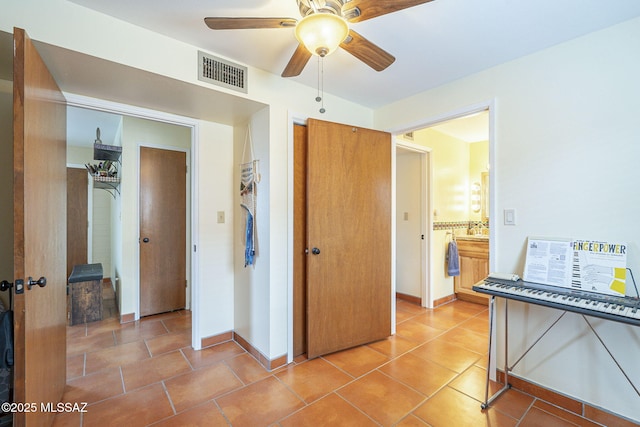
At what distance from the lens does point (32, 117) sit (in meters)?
1.33

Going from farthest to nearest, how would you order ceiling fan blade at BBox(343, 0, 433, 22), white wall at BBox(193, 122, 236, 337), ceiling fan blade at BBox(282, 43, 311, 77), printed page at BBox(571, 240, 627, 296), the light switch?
white wall at BBox(193, 122, 236, 337), the light switch, printed page at BBox(571, 240, 627, 296), ceiling fan blade at BBox(282, 43, 311, 77), ceiling fan blade at BBox(343, 0, 433, 22)

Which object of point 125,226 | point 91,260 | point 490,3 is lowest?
point 91,260

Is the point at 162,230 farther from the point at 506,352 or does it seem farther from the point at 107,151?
the point at 506,352

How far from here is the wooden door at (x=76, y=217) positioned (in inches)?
193

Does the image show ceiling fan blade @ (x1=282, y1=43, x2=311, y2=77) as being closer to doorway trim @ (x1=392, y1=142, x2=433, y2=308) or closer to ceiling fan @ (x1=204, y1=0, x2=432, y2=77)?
ceiling fan @ (x1=204, y1=0, x2=432, y2=77)

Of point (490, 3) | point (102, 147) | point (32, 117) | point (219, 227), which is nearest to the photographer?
point (32, 117)

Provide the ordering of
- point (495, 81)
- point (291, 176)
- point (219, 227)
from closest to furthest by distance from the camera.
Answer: point (495, 81) < point (291, 176) < point (219, 227)

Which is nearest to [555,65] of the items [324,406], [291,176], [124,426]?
[291,176]

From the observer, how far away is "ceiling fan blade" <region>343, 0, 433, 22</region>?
1136mm

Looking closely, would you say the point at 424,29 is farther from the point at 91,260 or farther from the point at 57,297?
the point at 91,260

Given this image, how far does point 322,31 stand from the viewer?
1179mm

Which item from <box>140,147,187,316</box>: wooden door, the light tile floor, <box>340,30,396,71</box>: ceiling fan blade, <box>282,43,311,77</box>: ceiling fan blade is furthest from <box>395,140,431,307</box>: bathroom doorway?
<box>140,147,187,316</box>: wooden door

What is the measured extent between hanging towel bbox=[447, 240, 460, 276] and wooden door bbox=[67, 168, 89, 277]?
6.11 m

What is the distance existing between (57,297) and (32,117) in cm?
109
